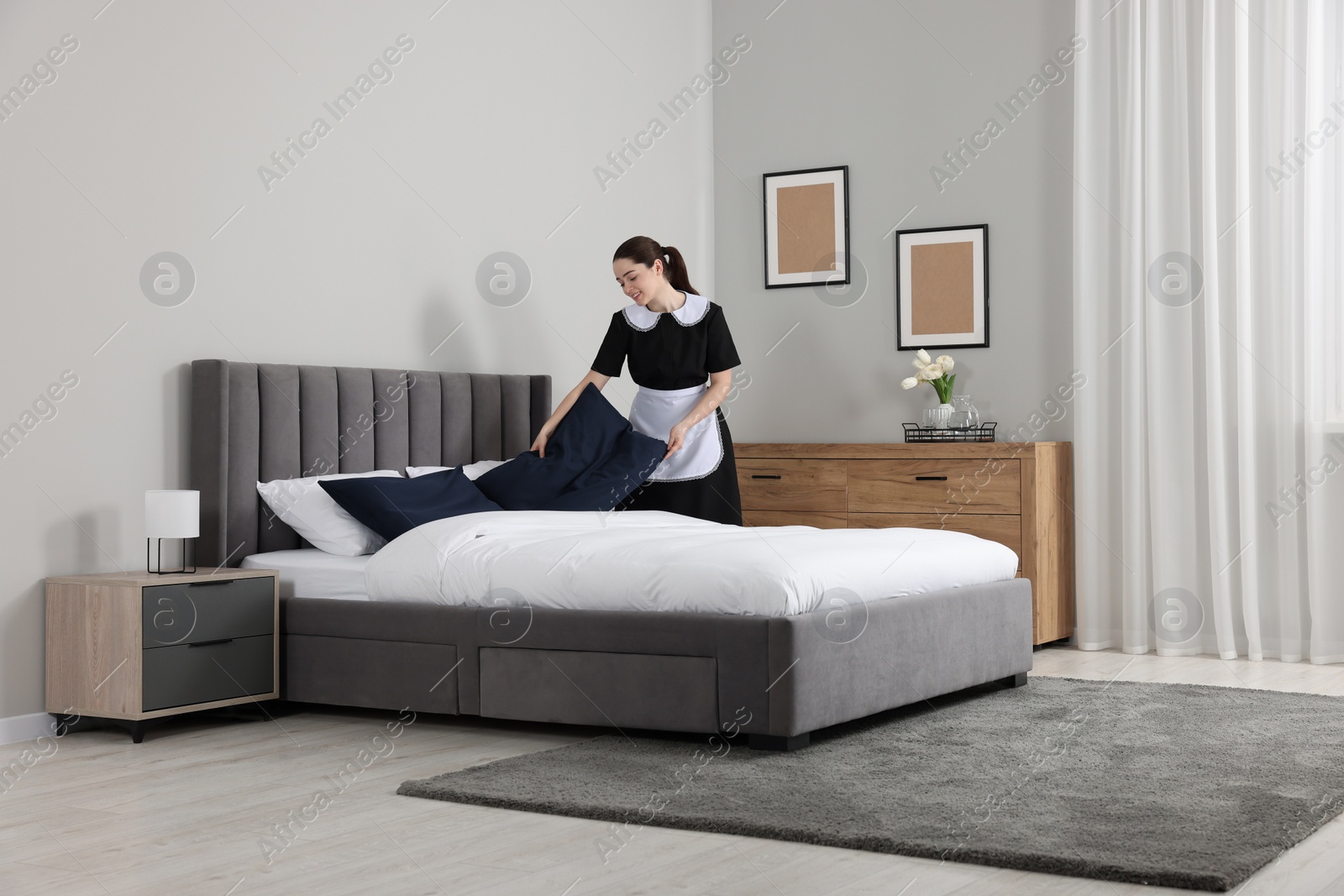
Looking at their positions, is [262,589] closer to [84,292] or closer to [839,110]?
[84,292]

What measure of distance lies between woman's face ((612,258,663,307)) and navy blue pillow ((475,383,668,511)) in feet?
1.31

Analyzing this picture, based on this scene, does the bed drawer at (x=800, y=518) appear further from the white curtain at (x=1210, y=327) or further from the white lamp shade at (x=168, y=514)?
the white lamp shade at (x=168, y=514)

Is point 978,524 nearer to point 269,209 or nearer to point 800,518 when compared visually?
point 800,518

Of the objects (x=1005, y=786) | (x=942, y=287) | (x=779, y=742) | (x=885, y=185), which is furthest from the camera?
(x=885, y=185)

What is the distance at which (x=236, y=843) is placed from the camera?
2.84m

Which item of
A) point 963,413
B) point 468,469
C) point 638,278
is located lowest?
point 468,469

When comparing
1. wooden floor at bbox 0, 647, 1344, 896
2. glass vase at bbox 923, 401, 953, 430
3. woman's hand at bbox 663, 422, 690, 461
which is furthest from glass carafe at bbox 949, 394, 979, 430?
wooden floor at bbox 0, 647, 1344, 896

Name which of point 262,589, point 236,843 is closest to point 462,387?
point 262,589

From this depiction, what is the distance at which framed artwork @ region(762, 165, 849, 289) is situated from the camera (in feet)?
22.0

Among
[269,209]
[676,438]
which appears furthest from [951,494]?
[269,209]

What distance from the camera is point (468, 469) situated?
5.18 m

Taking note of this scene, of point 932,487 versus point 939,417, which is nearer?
point 932,487

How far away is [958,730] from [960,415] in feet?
8.37

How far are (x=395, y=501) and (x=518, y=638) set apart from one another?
820 millimetres
